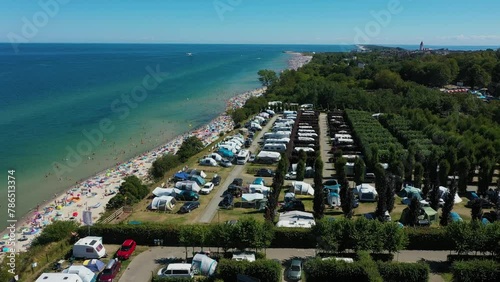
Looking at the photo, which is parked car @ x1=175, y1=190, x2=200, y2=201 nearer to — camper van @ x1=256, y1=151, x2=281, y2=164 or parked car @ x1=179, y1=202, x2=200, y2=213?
parked car @ x1=179, y1=202, x2=200, y2=213

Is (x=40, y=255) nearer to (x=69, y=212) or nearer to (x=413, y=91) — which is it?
(x=69, y=212)

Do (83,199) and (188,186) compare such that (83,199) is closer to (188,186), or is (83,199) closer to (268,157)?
(188,186)

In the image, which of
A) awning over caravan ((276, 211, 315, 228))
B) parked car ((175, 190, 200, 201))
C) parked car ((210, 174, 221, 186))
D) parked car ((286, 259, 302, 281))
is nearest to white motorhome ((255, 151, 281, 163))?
parked car ((210, 174, 221, 186))

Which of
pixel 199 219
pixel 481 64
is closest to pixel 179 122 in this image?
pixel 199 219

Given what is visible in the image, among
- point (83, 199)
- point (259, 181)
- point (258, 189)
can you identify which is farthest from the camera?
point (83, 199)

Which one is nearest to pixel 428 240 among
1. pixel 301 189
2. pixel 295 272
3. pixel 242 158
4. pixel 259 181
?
pixel 295 272

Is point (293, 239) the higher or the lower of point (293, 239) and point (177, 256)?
the higher
